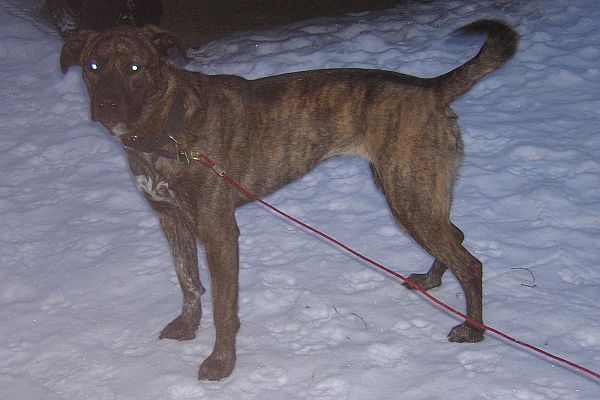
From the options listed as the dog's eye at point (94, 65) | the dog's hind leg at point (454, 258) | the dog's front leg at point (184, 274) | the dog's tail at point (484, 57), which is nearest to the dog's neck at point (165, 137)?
the dog's eye at point (94, 65)

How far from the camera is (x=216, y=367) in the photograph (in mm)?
4277

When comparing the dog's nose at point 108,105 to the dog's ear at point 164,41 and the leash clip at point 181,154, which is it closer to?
the leash clip at point 181,154

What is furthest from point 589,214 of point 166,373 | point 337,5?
point 337,5

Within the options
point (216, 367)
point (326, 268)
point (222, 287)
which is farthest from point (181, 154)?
point (326, 268)

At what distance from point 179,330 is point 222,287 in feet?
2.06

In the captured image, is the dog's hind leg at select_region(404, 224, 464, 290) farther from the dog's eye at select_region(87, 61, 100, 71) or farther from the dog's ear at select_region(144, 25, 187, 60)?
the dog's eye at select_region(87, 61, 100, 71)

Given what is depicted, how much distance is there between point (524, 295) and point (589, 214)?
1.27m

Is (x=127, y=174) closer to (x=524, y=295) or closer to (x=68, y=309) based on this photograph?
(x=68, y=309)

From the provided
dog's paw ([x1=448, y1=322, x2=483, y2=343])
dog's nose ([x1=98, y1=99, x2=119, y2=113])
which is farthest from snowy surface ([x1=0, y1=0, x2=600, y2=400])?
dog's nose ([x1=98, y1=99, x2=119, y2=113])

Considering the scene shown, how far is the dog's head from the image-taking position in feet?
12.7

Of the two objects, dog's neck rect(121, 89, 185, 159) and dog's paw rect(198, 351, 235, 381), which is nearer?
dog's neck rect(121, 89, 185, 159)

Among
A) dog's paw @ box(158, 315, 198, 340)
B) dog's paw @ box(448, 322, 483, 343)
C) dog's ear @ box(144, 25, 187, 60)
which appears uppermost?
dog's ear @ box(144, 25, 187, 60)

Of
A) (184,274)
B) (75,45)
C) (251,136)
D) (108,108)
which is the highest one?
(75,45)

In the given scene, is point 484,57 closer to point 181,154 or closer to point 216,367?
point 181,154
